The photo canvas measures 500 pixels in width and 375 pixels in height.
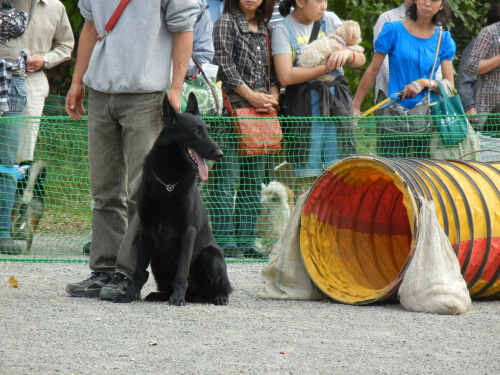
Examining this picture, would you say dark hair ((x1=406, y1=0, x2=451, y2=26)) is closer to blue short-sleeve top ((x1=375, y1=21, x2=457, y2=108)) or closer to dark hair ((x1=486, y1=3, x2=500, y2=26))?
blue short-sleeve top ((x1=375, y1=21, x2=457, y2=108))

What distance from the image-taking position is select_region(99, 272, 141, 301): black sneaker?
14.2ft

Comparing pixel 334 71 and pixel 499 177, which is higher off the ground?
pixel 334 71

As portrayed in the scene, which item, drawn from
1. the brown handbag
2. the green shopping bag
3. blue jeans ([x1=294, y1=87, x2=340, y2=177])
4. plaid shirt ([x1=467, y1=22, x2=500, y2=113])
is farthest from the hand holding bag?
the green shopping bag

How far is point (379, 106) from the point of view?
6707 mm

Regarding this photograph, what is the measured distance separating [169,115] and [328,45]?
8.10 ft

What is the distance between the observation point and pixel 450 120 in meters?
6.55

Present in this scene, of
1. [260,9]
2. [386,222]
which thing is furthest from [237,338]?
[260,9]

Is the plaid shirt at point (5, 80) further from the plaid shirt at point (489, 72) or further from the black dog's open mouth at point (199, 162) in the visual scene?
the plaid shirt at point (489, 72)

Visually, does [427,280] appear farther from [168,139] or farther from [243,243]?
[243,243]

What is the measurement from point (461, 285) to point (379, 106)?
9.07ft

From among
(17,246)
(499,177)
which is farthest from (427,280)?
(17,246)

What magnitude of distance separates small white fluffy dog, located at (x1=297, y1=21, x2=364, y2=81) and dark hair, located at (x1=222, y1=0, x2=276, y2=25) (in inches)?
18.3

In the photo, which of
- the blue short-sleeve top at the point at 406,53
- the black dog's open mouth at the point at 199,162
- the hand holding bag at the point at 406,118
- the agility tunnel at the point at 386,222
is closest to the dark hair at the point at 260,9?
the blue short-sleeve top at the point at 406,53

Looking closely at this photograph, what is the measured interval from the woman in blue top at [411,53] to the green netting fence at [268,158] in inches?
1.1
